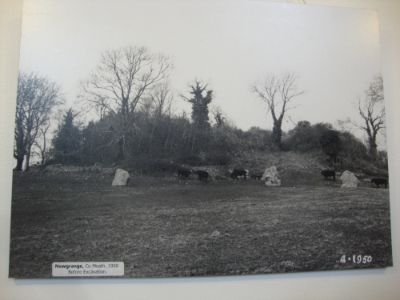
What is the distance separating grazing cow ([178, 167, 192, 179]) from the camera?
1.56m

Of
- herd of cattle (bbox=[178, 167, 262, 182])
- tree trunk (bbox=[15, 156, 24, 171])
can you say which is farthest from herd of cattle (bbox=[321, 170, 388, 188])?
tree trunk (bbox=[15, 156, 24, 171])

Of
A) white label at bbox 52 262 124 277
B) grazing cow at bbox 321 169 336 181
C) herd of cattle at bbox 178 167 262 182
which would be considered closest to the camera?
white label at bbox 52 262 124 277

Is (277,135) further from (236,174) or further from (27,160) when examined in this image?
(27,160)

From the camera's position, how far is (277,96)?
5.39 ft

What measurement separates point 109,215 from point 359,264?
1.39 m

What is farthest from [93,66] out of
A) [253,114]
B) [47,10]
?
[253,114]

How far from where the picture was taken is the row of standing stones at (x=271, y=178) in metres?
1.53

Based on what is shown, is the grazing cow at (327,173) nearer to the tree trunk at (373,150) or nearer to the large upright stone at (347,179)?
the large upright stone at (347,179)

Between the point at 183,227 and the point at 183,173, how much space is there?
0.92 feet

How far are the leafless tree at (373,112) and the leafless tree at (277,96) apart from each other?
449mm

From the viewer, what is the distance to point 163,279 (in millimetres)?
1522

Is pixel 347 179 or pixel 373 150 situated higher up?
pixel 373 150

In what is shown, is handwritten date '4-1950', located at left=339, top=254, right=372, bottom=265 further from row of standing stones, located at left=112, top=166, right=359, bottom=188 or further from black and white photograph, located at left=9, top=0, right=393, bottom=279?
row of standing stones, located at left=112, top=166, right=359, bottom=188

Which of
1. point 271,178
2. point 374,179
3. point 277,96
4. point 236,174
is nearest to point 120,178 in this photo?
point 236,174
